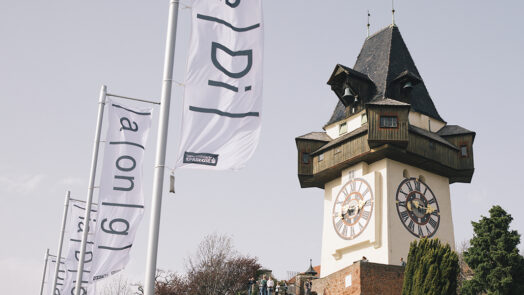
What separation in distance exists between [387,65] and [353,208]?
32.6 ft

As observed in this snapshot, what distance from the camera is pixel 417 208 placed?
35562mm

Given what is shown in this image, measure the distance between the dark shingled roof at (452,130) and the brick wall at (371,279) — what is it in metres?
11.1

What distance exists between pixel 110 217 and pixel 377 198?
64.9ft

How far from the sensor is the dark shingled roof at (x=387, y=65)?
39094 mm

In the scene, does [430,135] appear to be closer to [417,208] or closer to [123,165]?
[417,208]

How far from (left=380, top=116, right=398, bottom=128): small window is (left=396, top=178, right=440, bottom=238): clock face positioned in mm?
3392

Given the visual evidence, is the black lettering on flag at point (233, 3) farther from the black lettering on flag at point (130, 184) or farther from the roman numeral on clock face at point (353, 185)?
the roman numeral on clock face at point (353, 185)

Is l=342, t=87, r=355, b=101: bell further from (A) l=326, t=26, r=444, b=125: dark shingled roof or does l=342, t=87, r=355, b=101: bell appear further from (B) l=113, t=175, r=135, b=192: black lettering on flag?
(B) l=113, t=175, r=135, b=192: black lettering on flag

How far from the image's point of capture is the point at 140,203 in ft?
60.4

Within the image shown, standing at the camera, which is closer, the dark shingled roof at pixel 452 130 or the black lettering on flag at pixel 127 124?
the black lettering on flag at pixel 127 124

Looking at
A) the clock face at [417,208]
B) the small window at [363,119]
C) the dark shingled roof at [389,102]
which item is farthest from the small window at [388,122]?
the clock face at [417,208]

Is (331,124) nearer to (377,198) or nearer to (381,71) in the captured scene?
(381,71)

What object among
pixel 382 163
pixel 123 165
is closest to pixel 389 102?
pixel 382 163

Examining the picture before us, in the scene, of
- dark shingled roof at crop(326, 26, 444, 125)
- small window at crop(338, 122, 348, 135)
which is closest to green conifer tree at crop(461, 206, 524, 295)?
dark shingled roof at crop(326, 26, 444, 125)
